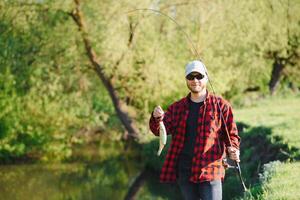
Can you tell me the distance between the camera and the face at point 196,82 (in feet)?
20.7

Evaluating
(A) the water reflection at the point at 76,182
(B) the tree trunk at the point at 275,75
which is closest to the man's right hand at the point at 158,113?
(A) the water reflection at the point at 76,182

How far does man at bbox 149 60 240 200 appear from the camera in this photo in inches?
247

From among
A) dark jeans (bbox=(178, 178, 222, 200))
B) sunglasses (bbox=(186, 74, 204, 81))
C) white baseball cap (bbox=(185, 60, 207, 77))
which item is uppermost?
white baseball cap (bbox=(185, 60, 207, 77))

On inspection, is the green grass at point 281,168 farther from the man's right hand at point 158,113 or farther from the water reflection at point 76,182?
the water reflection at point 76,182

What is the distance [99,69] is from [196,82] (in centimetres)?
2019

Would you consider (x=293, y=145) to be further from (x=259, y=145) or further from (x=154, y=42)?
(x=154, y=42)

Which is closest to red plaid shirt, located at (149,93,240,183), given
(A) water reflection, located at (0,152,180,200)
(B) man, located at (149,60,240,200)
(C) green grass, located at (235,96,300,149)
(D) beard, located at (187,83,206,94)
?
(B) man, located at (149,60,240,200)

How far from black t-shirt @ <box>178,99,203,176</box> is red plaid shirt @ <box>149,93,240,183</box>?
0.04 meters

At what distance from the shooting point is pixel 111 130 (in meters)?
31.4

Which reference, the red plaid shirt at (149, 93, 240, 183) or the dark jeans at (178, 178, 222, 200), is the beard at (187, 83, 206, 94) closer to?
the red plaid shirt at (149, 93, 240, 183)

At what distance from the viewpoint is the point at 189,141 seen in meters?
6.34

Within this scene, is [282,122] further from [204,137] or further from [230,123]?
[204,137]

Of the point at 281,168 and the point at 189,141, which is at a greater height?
the point at 189,141

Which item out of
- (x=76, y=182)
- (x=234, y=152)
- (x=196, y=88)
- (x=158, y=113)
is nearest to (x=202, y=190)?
(x=234, y=152)
